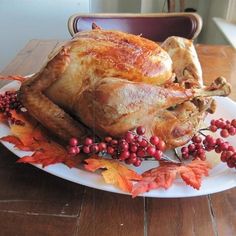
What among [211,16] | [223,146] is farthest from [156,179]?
[211,16]

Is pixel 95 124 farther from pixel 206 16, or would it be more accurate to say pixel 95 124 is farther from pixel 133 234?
pixel 206 16

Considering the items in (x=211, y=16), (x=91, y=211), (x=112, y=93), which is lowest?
(x=211, y=16)

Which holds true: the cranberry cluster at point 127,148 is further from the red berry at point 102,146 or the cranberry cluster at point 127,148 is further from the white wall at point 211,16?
the white wall at point 211,16

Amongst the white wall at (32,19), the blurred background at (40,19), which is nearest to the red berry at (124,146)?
the blurred background at (40,19)

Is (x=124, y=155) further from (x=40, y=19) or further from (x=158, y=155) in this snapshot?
(x=40, y=19)

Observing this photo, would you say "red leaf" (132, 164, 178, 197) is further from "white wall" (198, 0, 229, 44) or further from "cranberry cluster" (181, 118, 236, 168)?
"white wall" (198, 0, 229, 44)
